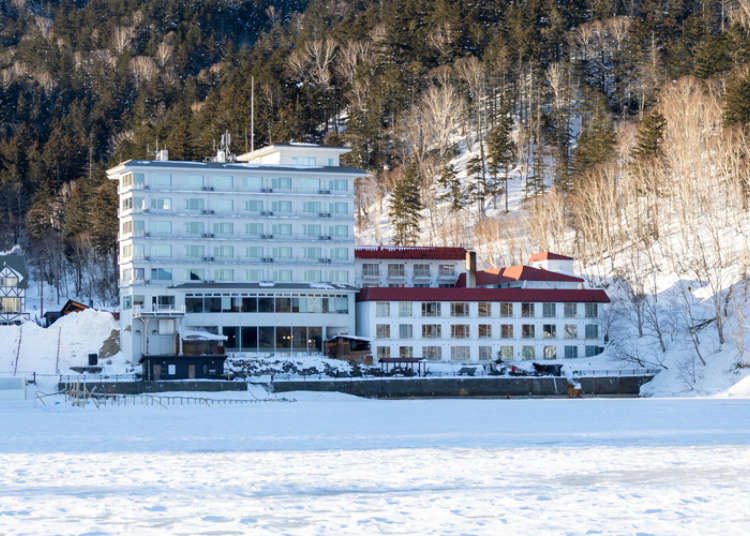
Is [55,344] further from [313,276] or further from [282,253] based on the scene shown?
[313,276]

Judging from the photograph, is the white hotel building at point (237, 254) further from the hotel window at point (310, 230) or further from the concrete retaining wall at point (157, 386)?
the concrete retaining wall at point (157, 386)

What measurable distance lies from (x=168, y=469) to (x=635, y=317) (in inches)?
2537

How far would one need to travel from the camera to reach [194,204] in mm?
83062

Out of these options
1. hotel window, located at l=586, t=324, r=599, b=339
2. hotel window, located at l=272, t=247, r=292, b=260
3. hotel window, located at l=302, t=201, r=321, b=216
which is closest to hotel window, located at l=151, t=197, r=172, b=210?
hotel window, located at l=272, t=247, r=292, b=260

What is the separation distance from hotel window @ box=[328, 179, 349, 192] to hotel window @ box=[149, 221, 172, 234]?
13.3 m

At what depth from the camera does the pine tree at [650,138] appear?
326ft

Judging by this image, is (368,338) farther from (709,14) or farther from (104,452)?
(709,14)

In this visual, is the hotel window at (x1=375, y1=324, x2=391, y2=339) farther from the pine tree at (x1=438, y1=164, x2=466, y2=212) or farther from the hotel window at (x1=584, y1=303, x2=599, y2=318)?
the pine tree at (x1=438, y1=164, x2=466, y2=212)

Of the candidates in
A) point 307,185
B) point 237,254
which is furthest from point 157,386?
point 307,185

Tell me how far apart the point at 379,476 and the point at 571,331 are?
200 feet

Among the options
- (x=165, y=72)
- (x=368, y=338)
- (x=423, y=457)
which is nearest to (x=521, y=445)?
(x=423, y=457)

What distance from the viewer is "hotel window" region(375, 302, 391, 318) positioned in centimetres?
8069

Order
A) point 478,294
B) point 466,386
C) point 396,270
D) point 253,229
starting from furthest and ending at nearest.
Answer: point 396,270 < point 253,229 < point 478,294 < point 466,386

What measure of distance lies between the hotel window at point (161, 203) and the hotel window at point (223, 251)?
4850 millimetres
